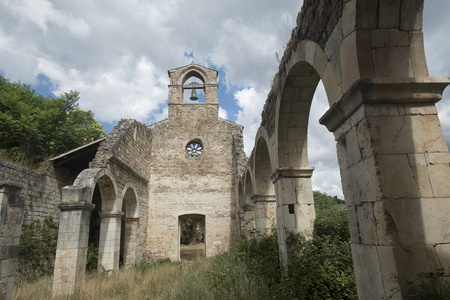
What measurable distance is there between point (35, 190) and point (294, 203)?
24.5 feet

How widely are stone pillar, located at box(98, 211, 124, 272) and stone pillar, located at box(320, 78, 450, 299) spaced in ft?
27.0

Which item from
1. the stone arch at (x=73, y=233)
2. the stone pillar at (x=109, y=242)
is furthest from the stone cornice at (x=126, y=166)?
the stone pillar at (x=109, y=242)

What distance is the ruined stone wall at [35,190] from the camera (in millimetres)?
6975

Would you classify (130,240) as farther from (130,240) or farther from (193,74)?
(193,74)

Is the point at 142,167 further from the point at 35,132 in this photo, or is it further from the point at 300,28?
the point at 300,28

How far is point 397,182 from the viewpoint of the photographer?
2184mm

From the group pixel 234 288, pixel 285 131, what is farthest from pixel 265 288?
pixel 285 131

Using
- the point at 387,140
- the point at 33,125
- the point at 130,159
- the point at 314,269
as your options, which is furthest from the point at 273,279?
the point at 33,125

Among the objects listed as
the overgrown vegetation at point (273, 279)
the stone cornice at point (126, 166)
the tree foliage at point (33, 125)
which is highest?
the tree foliage at point (33, 125)

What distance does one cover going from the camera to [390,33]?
7.96 feet

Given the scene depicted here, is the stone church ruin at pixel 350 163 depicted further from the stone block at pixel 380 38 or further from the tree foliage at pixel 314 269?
the tree foliage at pixel 314 269

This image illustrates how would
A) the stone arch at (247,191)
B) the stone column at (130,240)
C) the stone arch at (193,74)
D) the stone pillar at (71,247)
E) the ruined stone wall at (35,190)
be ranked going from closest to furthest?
the stone pillar at (71,247) < the ruined stone wall at (35,190) < the stone arch at (247,191) < the stone column at (130,240) < the stone arch at (193,74)

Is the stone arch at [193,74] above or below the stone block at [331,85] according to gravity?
above

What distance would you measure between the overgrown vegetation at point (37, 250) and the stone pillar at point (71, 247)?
1.29 m
